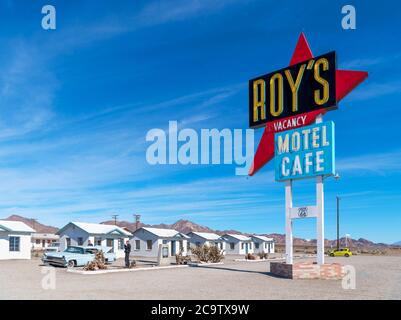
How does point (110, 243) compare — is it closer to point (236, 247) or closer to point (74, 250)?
point (74, 250)

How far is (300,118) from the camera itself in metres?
22.7

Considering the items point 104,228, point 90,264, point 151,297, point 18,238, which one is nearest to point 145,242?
point 104,228

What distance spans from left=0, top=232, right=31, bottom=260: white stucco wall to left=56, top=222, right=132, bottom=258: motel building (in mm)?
5457

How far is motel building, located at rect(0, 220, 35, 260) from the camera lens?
39469 mm

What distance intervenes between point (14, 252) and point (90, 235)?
7.62 metres

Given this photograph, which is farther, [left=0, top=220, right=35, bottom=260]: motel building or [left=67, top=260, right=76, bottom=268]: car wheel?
[left=0, top=220, right=35, bottom=260]: motel building

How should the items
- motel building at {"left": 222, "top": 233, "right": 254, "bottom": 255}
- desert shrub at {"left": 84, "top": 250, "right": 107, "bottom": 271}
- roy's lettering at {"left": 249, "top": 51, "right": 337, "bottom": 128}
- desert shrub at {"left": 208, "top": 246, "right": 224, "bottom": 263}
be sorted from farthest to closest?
1. motel building at {"left": 222, "top": 233, "right": 254, "bottom": 255}
2. desert shrub at {"left": 208, "top": 246, "right": 224, "bottom": 263}
3. desert shrub at {"left": 84, "top": 250, "right": 107, "bottom": 271}
4. roy's lettering at {"left": 249, "top": 51, "right": 337, "bottom": 128}

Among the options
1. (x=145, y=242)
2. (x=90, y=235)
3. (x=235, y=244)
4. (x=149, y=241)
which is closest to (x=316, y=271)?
(x=90, y=235)

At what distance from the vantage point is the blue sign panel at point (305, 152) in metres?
21.1

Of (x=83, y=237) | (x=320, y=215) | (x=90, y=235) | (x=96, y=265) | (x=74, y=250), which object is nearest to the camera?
(x=320, y=215)

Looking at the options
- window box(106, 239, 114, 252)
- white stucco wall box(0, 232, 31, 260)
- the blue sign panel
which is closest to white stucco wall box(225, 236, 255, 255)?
window box(106, 239, 114, 252)

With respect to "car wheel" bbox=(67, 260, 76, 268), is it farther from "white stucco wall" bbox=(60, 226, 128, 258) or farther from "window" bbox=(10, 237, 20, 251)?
"white stucco wall" bbox=(60, 226, 128, 258)
